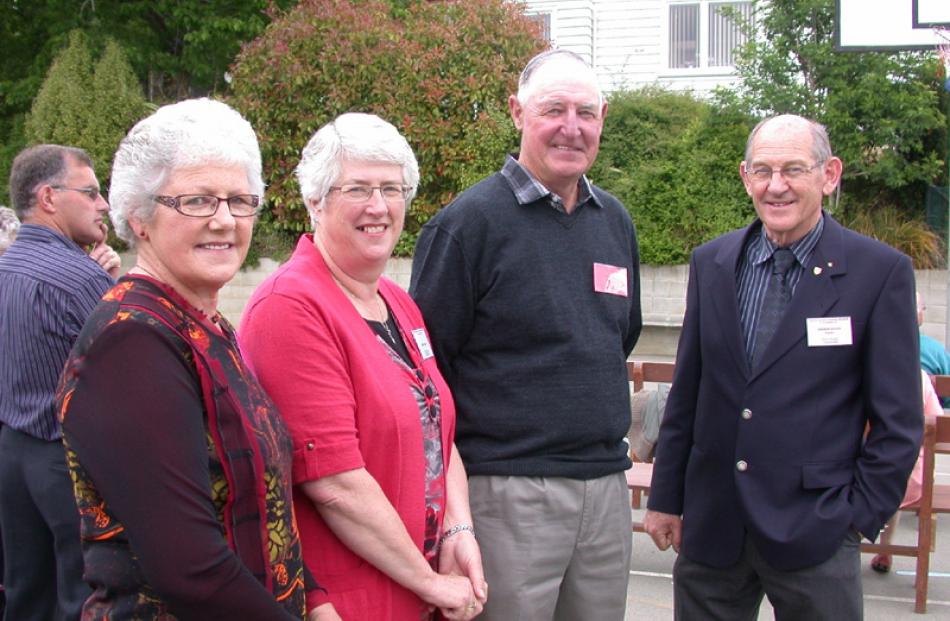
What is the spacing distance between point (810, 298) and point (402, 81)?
12.0 metres

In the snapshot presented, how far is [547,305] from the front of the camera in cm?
274

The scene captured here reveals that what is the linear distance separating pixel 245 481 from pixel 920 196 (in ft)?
45.0

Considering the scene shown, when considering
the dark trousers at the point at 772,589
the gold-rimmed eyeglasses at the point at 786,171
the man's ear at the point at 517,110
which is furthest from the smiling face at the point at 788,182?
the dark trousers at the point at 772,589

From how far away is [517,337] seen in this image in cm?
275

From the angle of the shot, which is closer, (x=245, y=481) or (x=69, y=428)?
(x=69, y=428)

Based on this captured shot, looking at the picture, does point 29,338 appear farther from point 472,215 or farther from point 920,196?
point 920,196

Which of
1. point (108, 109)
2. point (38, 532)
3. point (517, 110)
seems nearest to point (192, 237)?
point (517, 110)

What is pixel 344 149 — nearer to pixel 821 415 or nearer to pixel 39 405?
pixel 821 415

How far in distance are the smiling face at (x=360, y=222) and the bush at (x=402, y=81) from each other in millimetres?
11373

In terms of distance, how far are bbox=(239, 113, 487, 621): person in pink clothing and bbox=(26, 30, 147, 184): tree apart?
14.0m

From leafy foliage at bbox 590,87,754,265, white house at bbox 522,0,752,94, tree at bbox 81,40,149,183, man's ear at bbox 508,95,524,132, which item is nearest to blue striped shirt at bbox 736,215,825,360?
man's ear at bbox 508,95,524,132

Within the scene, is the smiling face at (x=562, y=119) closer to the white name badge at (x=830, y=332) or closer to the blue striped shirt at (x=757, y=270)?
the blue striped shirt at (x=757, y=270)

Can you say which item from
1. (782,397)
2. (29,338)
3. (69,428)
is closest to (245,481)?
(69,428)

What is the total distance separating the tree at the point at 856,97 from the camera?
12.6 m
